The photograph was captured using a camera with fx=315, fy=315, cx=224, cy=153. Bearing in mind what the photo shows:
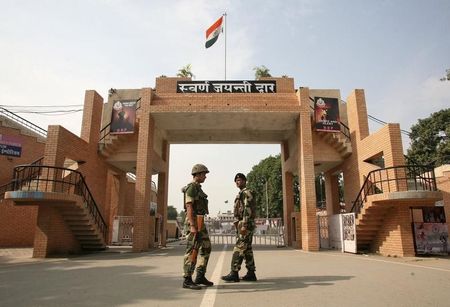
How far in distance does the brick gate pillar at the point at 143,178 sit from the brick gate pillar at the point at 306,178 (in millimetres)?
7174

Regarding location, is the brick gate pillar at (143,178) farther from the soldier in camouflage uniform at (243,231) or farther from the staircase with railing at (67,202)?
the soldier in camouflage uniform at (243,231)

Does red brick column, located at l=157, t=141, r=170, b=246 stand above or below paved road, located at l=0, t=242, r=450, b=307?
above

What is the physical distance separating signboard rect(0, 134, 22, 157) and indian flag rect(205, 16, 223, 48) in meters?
13.7

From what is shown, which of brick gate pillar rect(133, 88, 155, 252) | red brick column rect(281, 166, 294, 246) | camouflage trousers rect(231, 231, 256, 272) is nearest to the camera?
camouflage trousers rect(231, 231, 256, 272)

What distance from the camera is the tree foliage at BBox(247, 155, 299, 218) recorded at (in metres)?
49.8

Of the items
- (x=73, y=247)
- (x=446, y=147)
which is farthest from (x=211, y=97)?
(x=446, y=147)

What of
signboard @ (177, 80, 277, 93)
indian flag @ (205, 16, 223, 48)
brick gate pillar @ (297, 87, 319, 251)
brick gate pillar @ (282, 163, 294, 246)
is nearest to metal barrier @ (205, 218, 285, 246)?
brick gate pillar @ (282, 163, 294, 246)

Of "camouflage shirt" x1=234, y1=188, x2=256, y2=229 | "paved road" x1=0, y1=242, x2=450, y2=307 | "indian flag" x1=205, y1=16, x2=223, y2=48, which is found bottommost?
"paved road" x1=0, y1=242, x2=450, y2=307

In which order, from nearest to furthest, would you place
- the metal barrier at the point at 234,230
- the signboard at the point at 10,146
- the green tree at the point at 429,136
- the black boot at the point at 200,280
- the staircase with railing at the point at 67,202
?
the black boot at the point at 200,280 → the staircase with railing at the point at 67,202 → the signboard at the point at 10,146 → the metal barrier at the point at 234,230 → the green tree at the point at 429,136

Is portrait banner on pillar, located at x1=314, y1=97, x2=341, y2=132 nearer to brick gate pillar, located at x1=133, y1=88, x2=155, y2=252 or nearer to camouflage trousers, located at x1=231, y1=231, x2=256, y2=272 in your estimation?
brick gate pillar, located at x1=133, y1=88, x2=155, y2=252

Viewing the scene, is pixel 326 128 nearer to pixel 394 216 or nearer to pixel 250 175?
pixel 394 216

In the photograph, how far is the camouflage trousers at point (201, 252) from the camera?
5188 millimetres

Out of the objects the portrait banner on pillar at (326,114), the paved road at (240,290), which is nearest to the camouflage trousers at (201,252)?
the paved road at (240,290)

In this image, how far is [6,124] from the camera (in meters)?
20.2
